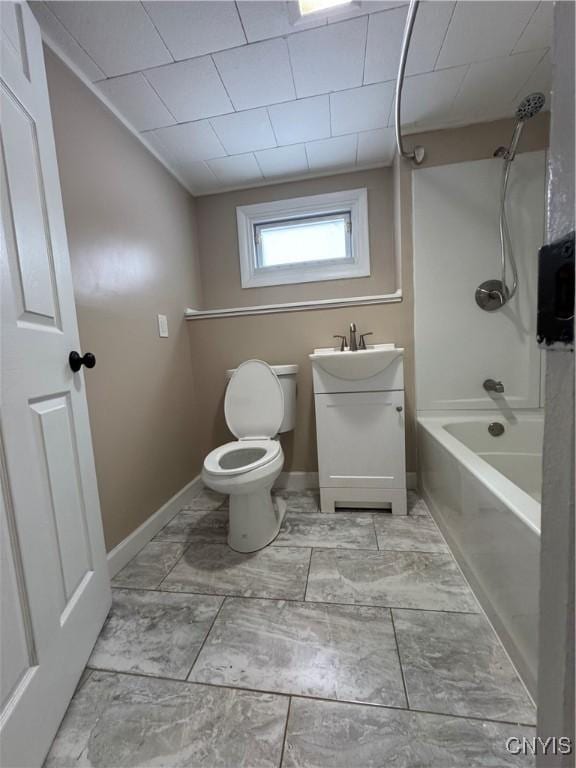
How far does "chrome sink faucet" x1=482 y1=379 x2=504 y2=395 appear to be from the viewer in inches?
63.6

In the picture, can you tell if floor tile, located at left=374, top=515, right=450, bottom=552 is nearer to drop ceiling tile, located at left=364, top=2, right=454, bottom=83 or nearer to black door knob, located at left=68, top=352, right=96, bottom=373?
Answer: black door knob, located at left=68, top=352, right=96, bottom=373

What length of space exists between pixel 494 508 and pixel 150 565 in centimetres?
130

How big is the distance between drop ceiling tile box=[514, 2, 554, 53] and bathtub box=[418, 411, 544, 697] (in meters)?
1.52

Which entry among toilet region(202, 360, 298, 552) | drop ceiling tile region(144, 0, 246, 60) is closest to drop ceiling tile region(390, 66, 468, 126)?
drop ceiling tile region(144, 0, 246, 60)

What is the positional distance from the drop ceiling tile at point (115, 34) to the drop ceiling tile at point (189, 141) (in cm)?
→ 32

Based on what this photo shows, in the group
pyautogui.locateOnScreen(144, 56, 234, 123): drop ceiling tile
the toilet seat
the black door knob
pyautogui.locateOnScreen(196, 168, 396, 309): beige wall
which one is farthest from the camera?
pyautogui.locateOnScreen(196, 168, 396, 309): beige wall

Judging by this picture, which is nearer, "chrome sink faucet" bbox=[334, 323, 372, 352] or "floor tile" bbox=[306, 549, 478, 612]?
"floor tile" bbox=[306, 549, 478, 612]

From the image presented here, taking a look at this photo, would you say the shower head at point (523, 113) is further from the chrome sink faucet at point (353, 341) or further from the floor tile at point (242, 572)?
the floor tile at point (242, 572)

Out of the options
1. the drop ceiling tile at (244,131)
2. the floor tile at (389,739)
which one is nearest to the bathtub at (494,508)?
the floor tile at (389,739)

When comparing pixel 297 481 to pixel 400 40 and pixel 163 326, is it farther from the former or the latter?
pixel 400 40

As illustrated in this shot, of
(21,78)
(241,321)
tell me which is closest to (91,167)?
(21,78)

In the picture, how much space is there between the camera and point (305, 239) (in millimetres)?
2082

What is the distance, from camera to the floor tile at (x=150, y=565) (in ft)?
3.78

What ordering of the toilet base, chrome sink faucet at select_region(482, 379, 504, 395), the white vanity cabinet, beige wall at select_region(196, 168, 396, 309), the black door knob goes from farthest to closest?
beige wall at select_region(196, 168, 396, 309), chrome sink faucet at select_region(482, 379, 504, 395), the white vanity cabinet, the toilet base, the black door knob
